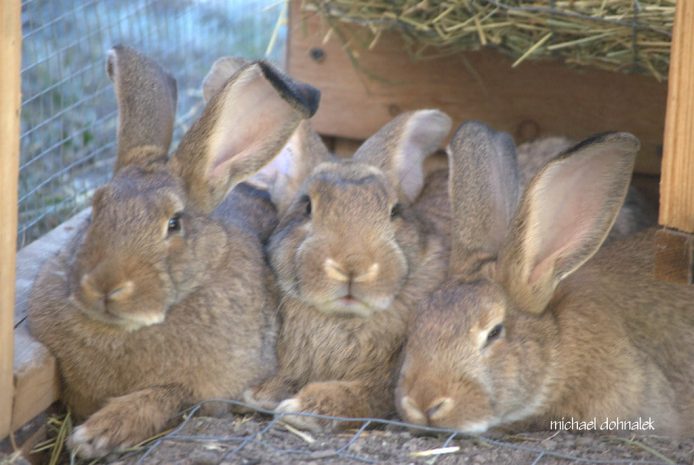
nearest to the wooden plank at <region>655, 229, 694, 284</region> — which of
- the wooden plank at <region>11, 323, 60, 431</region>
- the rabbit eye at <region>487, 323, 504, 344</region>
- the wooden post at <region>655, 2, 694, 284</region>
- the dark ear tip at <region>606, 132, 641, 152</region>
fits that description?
the wooden post at <region>655, 2, 694, 284</region>

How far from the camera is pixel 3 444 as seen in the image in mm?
3684

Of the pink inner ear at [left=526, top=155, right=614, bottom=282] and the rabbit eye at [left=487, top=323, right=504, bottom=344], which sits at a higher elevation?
the pink inner ear at [left=526, top=155, right=614, bottom=282]

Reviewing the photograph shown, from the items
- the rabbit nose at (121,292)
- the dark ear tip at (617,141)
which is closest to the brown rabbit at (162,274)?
the rabbit nose at (121,292)

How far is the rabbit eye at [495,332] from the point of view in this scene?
395cm

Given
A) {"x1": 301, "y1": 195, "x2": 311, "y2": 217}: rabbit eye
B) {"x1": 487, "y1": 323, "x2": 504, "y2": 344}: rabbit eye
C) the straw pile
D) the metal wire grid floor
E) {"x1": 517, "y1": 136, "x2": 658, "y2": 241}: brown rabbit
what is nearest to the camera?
the metal wire grid floor

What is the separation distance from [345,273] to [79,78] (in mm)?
2344

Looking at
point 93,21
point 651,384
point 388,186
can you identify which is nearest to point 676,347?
point 651,384

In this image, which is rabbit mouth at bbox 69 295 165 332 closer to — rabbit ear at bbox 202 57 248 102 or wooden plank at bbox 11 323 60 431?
wooden plank at bbox 11 323 60 431

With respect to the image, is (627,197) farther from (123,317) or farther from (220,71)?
(123,317)

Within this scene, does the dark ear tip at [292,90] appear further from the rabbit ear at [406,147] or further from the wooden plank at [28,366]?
the wooden plank at [28,366]

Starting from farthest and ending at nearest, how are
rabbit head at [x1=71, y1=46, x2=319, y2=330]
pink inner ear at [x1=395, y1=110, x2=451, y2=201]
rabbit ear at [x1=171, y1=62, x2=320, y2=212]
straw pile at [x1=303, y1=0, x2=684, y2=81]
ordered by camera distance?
pink inner ear at [x1=395, y1=110, x2=451, y2=201] → straw pile at [x1=303, y1=0, x2=684, y2=81] → rabbit ear at [x1=171, y1=62, x2=320, y2=212] → rabbit head at [x1=71, y1=46, x2=319, y2=330]

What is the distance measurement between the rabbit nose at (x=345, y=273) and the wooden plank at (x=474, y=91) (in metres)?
2.23

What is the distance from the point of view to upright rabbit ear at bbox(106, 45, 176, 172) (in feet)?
14.3

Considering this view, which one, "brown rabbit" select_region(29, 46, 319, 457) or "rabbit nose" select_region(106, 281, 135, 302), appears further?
"brown rabbit" select_region(29, 46, 319, 457)
